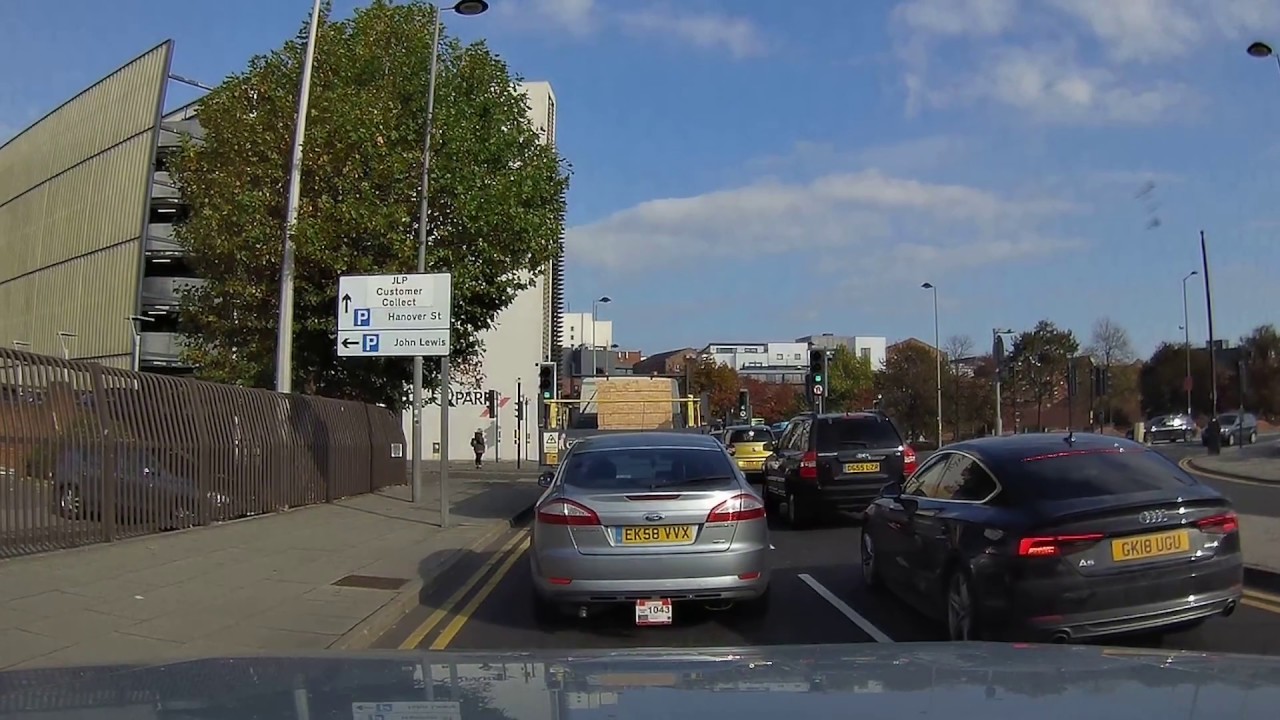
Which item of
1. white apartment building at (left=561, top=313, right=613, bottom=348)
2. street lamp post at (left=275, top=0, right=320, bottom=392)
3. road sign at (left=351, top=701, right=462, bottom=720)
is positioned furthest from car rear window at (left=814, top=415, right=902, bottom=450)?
white apartment building at (left=561, top=313, right=613, bottom=348)

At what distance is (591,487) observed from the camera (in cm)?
811

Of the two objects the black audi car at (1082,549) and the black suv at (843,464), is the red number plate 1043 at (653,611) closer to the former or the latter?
the black audi car at (1082,549)

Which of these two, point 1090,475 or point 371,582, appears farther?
point 371,582

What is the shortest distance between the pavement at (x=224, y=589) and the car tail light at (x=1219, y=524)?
17.9 ft

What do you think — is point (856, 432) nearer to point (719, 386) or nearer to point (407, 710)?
point (407, 710)

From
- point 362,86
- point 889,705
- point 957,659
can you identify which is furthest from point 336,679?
point 362,86

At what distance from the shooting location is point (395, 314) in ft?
53.9

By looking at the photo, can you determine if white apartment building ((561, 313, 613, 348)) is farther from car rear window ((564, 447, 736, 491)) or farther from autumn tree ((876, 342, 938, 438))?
car rear window ((564, 447, 736, 491))

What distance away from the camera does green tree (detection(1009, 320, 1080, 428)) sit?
5950cm

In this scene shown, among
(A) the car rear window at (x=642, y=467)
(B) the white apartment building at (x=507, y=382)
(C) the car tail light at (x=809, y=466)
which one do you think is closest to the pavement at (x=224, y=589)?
(A) the car rear window at (x=642, y=467)

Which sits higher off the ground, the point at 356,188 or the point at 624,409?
the point at 356,188

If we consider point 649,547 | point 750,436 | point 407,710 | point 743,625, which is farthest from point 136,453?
point 750,436

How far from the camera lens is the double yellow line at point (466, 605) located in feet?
25.9

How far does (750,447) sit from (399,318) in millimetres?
12994
